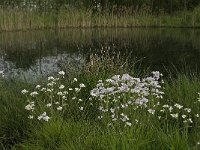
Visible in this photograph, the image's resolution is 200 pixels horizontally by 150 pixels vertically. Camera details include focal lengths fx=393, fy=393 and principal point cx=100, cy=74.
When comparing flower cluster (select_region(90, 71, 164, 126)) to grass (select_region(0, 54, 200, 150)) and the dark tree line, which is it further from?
the dark tree line

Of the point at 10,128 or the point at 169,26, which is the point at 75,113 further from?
the point at 169,26

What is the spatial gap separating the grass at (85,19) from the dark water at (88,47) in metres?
0.94

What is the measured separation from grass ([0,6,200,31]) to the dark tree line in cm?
114

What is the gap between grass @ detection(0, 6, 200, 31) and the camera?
2994 centimetres

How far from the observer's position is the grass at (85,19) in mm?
29938

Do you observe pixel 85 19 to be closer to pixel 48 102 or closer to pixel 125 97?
pixel 48 102

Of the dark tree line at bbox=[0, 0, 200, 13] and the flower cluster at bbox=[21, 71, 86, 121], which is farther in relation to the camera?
the dark tree line at bbox=[0, 0, 200, 13]

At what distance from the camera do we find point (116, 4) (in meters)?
37.2

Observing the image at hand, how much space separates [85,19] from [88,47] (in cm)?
1150

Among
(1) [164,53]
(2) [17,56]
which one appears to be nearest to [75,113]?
(2) [17,56]

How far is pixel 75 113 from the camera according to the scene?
6.31m

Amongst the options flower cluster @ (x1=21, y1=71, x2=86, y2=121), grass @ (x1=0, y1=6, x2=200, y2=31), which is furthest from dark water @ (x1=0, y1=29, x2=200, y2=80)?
flower cluster @ (x1=21, y1=71, x2=86, y2=121)

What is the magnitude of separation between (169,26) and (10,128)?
106 feet

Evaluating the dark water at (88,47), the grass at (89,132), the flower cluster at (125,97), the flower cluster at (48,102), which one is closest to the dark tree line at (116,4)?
the dark water at (88,47)
